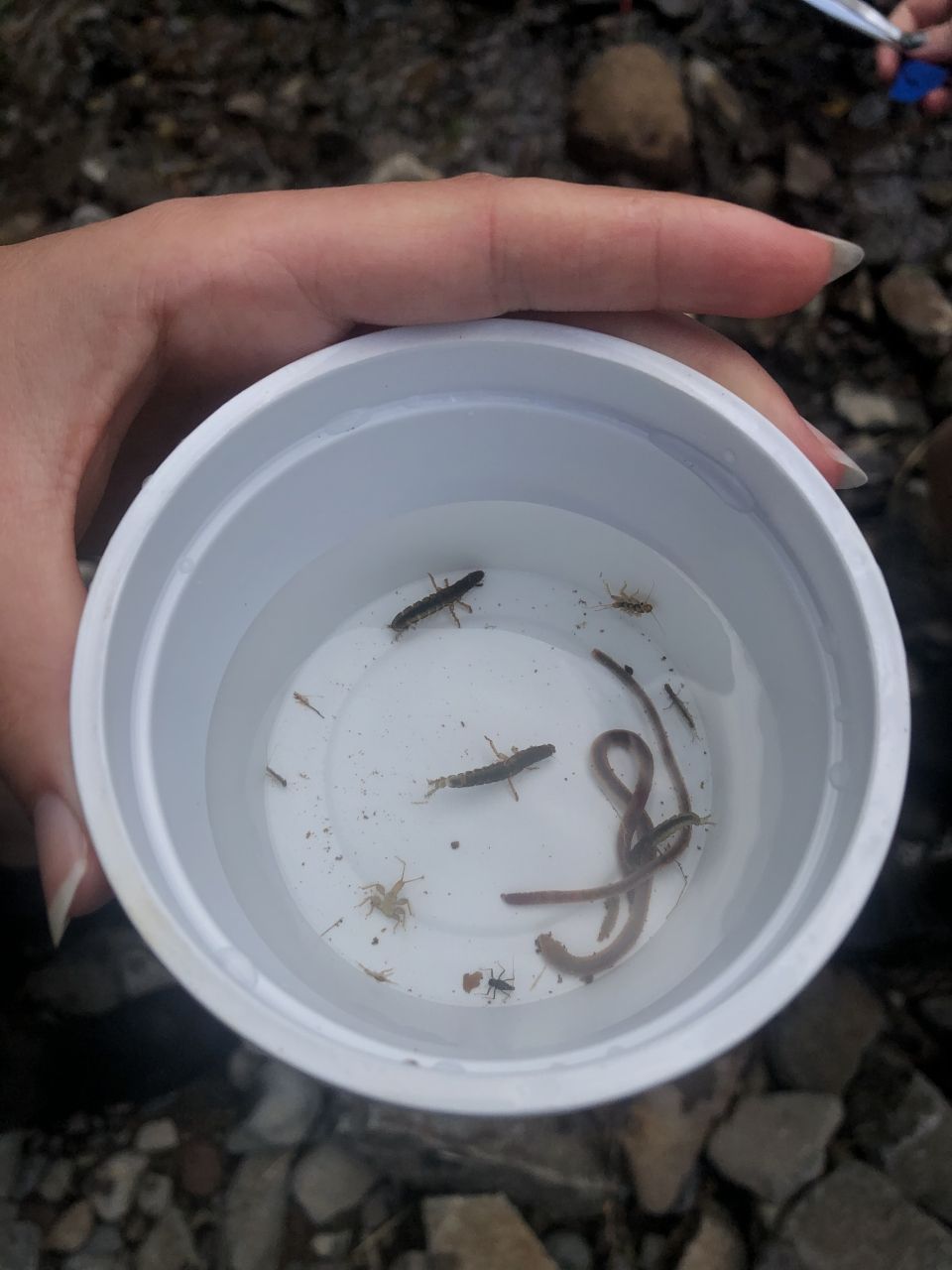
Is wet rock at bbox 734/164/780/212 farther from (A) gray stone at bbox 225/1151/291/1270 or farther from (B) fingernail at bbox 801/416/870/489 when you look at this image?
(A) gray stone at bbox 225/1151/291/1270

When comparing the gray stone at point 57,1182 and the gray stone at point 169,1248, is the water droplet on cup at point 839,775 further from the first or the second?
the gray stone at point 57,1182

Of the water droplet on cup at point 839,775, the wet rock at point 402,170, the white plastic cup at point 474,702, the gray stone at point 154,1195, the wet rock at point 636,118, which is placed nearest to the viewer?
the white plastic cup at point 474,702

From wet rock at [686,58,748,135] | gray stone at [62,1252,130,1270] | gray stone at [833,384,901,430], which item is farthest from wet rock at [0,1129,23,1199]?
wet rock at [686,58,748,135]

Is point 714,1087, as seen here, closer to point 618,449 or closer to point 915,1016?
point 915,1016

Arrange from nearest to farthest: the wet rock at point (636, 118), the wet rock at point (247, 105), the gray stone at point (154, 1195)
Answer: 1. the gray stone at point (154, 1195)
2. the wet rock at point (636, 118)
3. the wet rock at point (247, 105)

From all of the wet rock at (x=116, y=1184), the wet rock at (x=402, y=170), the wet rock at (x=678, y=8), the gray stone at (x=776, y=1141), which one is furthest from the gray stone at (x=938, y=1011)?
the wet rock at (x=678, y=8)

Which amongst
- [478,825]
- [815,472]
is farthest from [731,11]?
[478,825]
